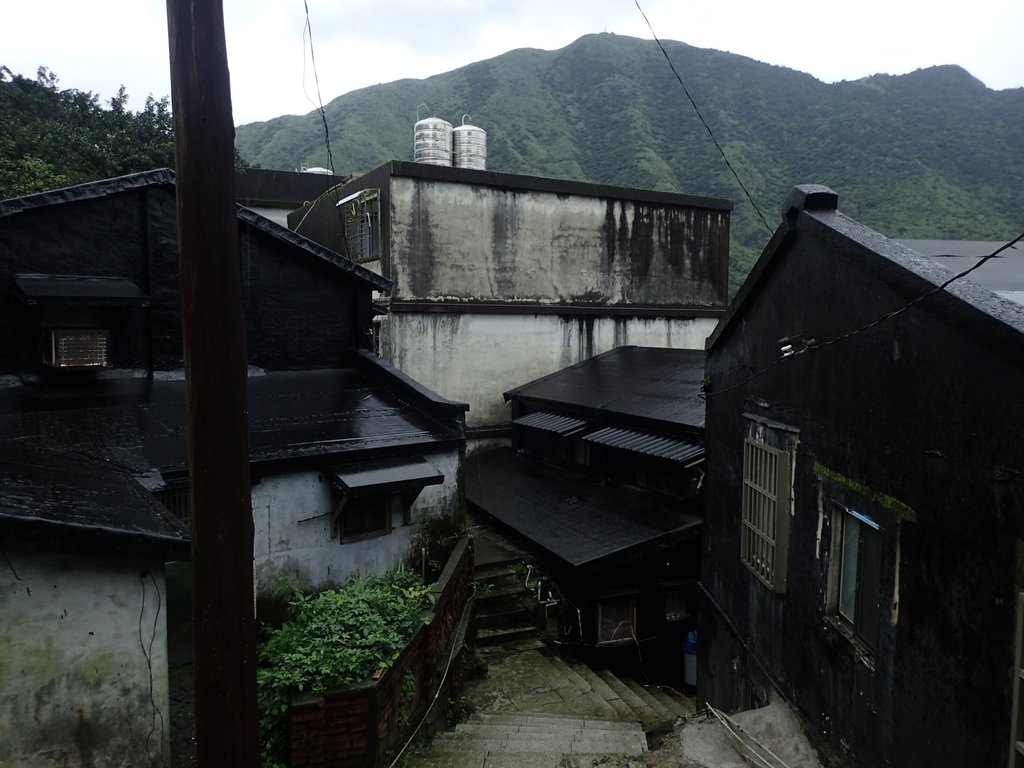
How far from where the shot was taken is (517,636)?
41.8ft

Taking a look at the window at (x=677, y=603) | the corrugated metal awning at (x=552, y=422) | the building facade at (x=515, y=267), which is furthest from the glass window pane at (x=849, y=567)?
the building facade at (x=515, y=267)

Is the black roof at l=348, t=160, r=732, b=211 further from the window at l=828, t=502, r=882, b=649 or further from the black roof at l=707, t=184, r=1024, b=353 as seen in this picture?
the window at l=828, t=502, r=882, b=649

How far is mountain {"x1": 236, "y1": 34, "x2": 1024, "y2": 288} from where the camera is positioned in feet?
105

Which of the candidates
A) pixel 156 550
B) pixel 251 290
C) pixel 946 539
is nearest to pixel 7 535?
pixel 156 550

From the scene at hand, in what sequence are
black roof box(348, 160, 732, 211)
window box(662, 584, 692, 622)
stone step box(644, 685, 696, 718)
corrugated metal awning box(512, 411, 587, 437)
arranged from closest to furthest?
stone step box(644, 685, 696, 718)
window box(662, 584, 692, 622)
corrugated metal awning box(512, 411, 587, 437)
black roof box(348, 160, 732, 211)

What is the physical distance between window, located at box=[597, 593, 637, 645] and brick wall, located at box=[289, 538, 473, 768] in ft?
20.6

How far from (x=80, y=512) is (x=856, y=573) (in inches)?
266

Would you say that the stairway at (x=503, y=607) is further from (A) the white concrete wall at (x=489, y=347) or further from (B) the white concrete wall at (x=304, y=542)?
(A) the white concrete wall at (x=489, y=347)

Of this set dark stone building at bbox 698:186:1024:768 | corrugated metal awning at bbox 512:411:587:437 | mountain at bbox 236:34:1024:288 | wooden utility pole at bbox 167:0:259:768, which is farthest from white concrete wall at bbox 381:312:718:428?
wooden utility pole at bbox 167:0:259:768

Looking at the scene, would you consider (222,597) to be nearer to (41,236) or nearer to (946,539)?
(946,539)

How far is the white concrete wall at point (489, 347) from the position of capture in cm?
1919

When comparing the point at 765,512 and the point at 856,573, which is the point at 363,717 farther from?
the point at 765,512

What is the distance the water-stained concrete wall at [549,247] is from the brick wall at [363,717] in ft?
41.7

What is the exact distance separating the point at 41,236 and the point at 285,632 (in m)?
8.34
